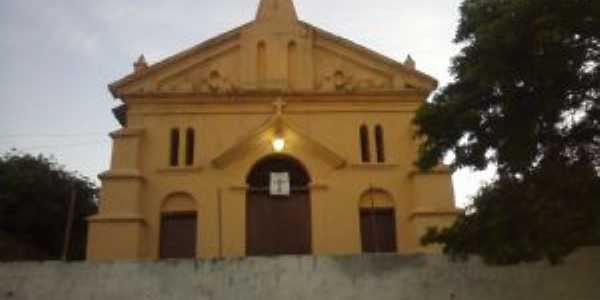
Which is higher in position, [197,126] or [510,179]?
[197,126]

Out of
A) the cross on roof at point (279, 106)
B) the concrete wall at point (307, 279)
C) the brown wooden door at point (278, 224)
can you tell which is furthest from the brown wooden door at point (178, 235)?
the concrete wall at point (307, 279)

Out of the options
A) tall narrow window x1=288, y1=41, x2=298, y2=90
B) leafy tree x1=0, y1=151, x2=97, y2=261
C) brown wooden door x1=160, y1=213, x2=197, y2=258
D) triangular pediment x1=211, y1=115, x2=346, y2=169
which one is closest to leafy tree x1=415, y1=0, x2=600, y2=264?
triangular pediment x1=211, y1=115, x2=346, y2=169

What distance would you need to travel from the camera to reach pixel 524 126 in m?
11.8

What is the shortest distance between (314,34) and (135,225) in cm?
848

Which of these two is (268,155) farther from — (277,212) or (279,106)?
(277,212)

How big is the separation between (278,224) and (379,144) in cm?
407

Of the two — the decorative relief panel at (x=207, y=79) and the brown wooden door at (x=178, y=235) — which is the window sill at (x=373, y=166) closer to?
the decorative relief panel at (x=207, y=79)

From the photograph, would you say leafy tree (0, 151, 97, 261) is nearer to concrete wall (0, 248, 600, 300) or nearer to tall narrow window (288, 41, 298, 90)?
tall narrow window (288, 41, 298, 90)

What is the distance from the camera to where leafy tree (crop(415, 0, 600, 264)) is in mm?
10844

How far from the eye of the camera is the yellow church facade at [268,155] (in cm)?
2039

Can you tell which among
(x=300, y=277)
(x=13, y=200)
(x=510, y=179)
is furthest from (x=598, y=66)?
(x=13, y=200)

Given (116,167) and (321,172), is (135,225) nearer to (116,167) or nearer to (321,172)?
(116,167)

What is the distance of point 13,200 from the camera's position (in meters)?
29.2

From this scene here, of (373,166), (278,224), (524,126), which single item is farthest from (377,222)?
(524,126)
